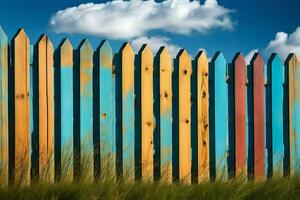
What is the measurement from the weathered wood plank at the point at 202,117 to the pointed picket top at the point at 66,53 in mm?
1503

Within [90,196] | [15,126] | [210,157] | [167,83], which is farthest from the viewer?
[210,157]

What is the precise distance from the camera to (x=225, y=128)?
21.9 feet

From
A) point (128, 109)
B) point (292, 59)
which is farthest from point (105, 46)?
point (292, 59)

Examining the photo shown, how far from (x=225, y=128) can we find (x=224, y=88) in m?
0.48

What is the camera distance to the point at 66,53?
579 cm

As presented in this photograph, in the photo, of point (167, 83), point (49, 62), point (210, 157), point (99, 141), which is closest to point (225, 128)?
point (210, 157)

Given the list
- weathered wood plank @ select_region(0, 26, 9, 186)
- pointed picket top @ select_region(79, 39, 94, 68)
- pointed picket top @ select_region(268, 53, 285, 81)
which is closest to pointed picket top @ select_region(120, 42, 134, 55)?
pointed picket top @ select_region(79, 39, 94, 68)

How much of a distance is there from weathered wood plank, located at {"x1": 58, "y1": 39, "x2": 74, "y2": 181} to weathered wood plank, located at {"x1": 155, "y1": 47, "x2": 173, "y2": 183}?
3.27ft

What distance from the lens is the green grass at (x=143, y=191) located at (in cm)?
471

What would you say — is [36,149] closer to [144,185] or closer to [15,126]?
[15,126]

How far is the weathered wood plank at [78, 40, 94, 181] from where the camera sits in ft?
19.1

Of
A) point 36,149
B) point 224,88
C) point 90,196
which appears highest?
point 224,88

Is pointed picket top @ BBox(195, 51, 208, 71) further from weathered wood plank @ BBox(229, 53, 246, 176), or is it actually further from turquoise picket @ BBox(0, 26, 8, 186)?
turquoise picket @ BBox(0, 26, 8, 186)

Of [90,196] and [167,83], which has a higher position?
[167,83]
